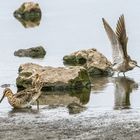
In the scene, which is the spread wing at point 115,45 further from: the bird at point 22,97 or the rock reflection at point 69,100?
the bird at point 22,97

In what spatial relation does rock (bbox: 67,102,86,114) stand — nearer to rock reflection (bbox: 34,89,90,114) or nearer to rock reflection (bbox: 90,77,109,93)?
rock reflection (bbox: 34,89,90,114)

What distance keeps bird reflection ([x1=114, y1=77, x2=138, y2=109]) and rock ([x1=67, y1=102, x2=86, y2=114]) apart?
78cm

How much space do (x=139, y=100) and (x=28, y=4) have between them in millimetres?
24464

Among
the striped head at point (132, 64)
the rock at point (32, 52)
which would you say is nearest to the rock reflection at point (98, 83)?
the striped head at point (132, 64)

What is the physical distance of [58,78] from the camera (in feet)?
62.5

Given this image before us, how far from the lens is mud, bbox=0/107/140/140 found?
1316 cm

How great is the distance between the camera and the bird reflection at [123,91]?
17.1 meters

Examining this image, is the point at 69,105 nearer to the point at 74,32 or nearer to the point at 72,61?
the point at 72,61

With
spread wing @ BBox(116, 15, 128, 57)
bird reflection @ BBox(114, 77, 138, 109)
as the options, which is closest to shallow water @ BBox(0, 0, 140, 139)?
bird reflection @ BBox(114, 77, 138, 109)

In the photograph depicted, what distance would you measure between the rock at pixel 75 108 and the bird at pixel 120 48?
5.52m

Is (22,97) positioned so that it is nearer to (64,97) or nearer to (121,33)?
(64,97)

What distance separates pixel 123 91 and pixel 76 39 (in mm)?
10236

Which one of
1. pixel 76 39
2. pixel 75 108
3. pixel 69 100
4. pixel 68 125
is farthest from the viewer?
pixel 76 39

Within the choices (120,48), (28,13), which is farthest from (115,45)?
(28,13)
